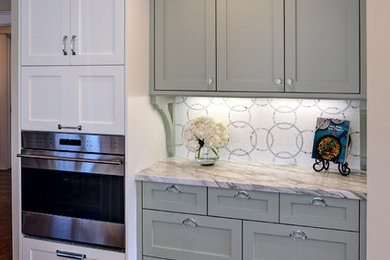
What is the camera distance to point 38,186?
2.65 metres

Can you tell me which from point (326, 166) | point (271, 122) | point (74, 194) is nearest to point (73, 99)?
point (74, 194)

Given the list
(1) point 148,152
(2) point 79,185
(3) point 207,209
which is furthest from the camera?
(1) point 148,152

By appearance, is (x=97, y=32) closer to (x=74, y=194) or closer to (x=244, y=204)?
(x=74, y=194)

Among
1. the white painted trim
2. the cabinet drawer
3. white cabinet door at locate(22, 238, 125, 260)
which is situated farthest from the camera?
the white painted trim

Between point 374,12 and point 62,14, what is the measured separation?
179 centimetres

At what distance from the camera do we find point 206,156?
2.79 m

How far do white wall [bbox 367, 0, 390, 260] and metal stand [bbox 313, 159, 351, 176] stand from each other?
2.77ft

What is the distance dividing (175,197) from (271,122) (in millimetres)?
859

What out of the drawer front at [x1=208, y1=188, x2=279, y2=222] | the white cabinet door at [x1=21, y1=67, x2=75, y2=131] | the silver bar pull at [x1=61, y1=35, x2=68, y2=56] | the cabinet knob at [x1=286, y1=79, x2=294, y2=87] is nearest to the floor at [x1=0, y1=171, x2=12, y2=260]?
the white cabinet door at [x1=21, y1=67, x2=75, y2=131]

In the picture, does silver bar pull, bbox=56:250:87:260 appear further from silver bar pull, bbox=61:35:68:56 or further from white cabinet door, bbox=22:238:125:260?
silver bar pull, bbox=61:35:68:56

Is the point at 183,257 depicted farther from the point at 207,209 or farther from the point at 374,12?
the point at 374,12

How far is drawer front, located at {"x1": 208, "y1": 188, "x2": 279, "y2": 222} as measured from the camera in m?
2.27

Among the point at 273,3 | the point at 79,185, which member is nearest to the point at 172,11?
the point at 273,3

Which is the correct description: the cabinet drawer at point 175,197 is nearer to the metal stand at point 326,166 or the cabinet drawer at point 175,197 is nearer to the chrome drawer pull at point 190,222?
the chrome drawer pull at point 190,222
